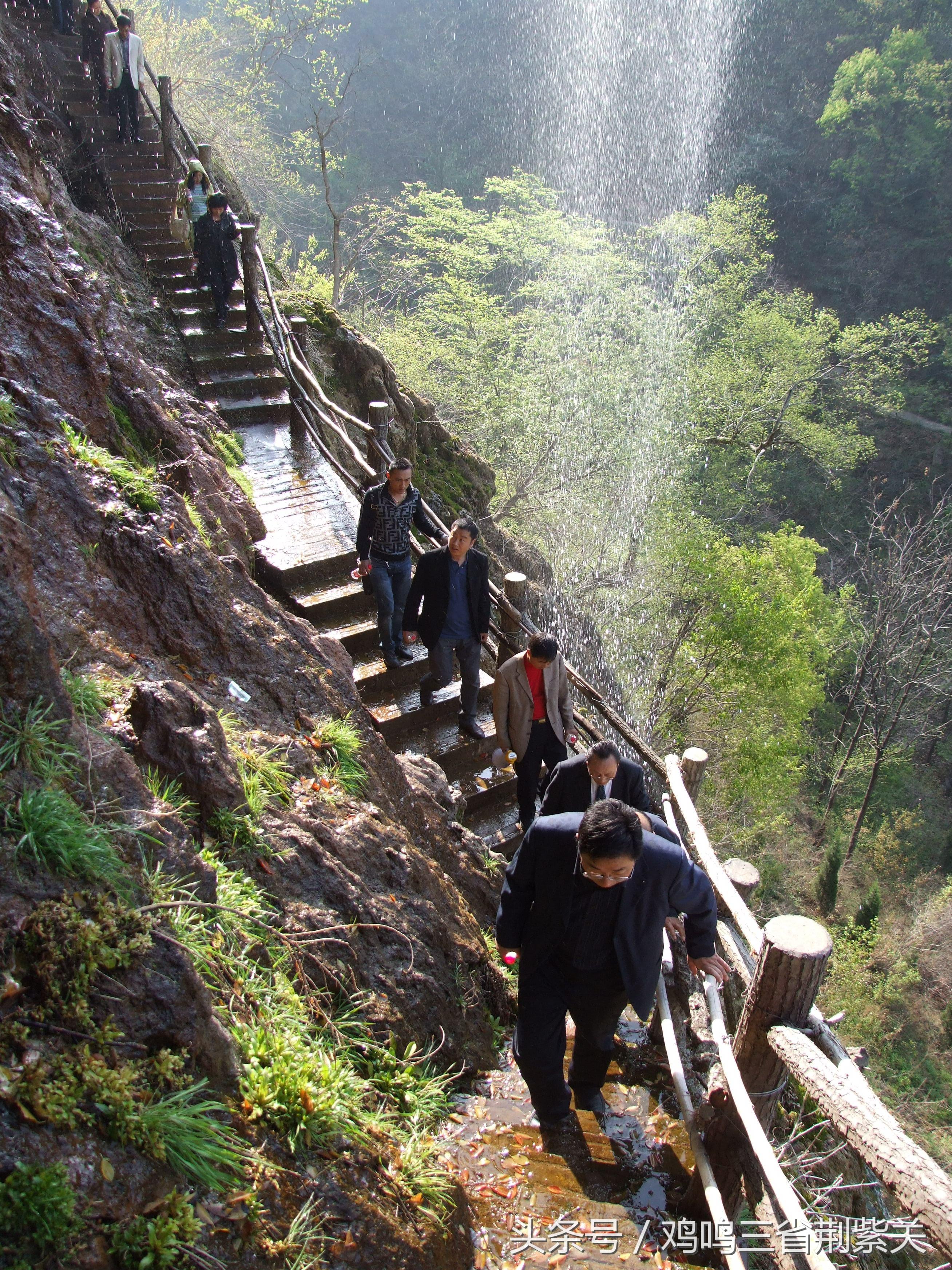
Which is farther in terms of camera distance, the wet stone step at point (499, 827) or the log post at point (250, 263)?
the log post at point (250, 263)

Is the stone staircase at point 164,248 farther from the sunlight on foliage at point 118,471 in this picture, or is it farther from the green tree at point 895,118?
the green tree at point 895,118

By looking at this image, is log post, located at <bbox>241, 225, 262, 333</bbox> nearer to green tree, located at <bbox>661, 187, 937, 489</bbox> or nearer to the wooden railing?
the wooden railing

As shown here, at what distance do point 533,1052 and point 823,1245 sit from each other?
1.11 metres

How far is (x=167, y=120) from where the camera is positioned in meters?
10.0

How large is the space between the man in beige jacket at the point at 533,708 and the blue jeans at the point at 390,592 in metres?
1.09

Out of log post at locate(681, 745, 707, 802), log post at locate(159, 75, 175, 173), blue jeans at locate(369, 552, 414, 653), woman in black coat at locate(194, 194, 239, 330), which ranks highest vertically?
log post at locate(159, 75, 175, 173)

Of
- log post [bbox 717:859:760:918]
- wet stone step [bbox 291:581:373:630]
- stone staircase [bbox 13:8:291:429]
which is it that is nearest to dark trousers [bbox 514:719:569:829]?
log post [bbox 717:859:760:918]

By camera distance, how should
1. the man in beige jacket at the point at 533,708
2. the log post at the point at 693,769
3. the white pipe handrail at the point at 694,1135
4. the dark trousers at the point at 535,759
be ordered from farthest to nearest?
the log post at the point at 693,769
the dark trousers at the point at 535,759
the man in beige jacket at the point at 533,708
the white pipe handrail at the point at 694,1135

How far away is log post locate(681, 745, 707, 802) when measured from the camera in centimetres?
483

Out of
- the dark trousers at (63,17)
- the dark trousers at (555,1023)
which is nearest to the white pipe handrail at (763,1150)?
the dark trousers at (555,1023)

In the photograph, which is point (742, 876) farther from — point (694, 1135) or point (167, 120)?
point (167, 120)

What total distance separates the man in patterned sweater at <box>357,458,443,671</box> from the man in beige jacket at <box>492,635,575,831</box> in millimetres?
1104

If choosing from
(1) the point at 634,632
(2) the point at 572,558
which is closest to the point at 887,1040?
(1) the point at 634,632

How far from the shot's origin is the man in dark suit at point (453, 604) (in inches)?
197
